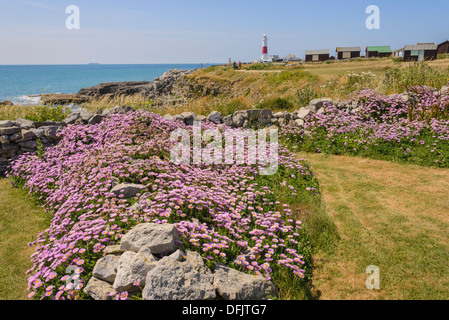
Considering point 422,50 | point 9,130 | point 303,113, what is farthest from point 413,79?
point 422,50

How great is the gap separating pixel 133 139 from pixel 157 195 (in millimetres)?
3362

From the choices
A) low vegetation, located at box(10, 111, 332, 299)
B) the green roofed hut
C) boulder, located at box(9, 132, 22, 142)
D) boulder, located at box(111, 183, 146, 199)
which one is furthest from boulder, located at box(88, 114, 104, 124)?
the green roofed hut

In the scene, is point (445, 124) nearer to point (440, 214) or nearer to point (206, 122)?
point (440, 214)

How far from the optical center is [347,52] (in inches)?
2744

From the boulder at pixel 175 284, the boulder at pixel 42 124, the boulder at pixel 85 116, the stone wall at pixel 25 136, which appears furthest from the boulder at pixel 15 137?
the boulder at pixel 175 284

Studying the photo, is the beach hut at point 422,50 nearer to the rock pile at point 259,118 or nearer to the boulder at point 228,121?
the rock pile at point 259,118

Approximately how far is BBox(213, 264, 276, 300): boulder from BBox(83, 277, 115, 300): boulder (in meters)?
1.13

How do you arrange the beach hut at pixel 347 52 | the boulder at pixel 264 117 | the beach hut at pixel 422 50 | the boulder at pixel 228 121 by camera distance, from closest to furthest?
the boulder at pixel 228 121 < the boulder at pixel 264 117 < the beach hut at pixel 422 50 < the beach hut at pixel 347 52

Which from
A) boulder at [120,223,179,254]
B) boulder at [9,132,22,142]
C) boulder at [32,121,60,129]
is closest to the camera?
boulder at [120,223,179,254]

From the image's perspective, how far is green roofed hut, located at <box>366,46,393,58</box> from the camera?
6475 centimetres

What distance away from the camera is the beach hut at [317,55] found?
66062 mm

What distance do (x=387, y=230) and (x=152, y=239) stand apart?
398 centimetres

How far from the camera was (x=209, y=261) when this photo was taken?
3.58 meters

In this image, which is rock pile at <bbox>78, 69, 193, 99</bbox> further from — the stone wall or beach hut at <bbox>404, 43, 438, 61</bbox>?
the stone wall
